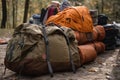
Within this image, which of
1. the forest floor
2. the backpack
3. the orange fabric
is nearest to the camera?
the backpack

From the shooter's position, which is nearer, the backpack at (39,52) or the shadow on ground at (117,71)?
the backpack at (39,52)

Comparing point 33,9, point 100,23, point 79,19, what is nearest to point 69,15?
point 79,19

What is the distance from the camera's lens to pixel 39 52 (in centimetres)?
613

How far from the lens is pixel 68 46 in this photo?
663 cm

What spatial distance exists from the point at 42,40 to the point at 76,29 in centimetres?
156

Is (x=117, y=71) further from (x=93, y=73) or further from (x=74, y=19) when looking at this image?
(x=74, y=19)

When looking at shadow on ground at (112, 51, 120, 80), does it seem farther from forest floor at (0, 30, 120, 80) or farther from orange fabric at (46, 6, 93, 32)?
orange fabric at (46, 6, 93, 32)

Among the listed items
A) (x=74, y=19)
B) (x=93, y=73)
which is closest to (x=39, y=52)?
(x=93, y=73)

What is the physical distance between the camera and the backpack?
610cm

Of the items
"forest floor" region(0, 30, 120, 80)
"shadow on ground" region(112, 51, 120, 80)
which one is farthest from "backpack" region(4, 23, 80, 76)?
"shadow on ground" region(112, 51, 120, 80)

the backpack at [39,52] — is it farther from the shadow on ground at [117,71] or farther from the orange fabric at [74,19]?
the orange fabric at [74,19]

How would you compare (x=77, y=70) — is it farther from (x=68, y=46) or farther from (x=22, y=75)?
(x=22, y=75)

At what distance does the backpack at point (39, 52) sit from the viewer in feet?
20.0

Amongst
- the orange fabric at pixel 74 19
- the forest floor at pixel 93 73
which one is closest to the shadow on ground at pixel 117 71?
the forest floor at pixel 93 73
